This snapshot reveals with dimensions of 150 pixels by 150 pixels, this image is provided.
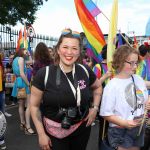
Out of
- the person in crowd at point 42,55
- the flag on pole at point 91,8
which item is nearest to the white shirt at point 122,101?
the flag on pole at point 91,8

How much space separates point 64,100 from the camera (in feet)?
8.75

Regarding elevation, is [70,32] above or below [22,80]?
above

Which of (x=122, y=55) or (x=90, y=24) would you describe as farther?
(x=90, y=24)

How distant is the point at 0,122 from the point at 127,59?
2498 millimetres

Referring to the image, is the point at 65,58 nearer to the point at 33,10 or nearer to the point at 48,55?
the point at 48,55

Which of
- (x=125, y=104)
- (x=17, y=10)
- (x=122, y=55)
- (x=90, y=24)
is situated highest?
(x=17, y=10)

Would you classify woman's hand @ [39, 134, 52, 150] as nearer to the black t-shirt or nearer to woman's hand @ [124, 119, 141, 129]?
the black t-shirt

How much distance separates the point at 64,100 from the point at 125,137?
0.66 metres

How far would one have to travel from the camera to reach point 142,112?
2.90 m

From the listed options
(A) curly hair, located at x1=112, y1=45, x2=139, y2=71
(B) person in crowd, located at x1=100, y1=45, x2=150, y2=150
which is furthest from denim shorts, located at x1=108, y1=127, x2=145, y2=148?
(A) curly hair, located at x1=112, y1=45, x2=139, y2=71

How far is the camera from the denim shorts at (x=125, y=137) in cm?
288

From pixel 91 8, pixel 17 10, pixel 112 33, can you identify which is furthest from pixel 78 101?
pixel 17 10

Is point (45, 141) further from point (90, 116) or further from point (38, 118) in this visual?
point (90, 116)

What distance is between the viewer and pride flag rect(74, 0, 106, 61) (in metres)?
4.55
